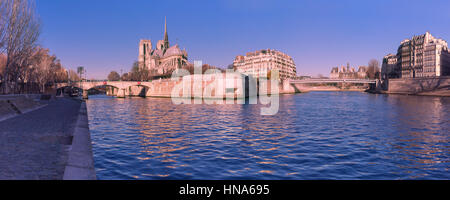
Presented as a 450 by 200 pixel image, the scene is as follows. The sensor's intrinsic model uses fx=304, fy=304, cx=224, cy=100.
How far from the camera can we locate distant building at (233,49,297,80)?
155225mm

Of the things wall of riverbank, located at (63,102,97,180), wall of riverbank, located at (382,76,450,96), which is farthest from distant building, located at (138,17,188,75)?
wall of riverbank, located at (63,102,97,180)

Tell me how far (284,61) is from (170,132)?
158573 millimetres

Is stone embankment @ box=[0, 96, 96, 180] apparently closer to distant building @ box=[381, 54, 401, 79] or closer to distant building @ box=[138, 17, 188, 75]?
distant building @ box=[138, 17, 188, 75]

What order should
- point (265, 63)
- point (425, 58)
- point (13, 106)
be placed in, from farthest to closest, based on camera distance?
point (265, 63) < point (425, 58) < point (13, 106)

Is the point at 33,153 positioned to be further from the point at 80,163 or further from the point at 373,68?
the point at 373,68

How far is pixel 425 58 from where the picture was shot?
99.0 m

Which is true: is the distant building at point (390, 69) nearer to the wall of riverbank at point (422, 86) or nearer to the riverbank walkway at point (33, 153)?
the wall of riverbank at point (422, 86)

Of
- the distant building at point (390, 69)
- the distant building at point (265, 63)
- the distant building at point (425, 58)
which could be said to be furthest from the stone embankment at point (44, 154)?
the distant building at point (265, 63)

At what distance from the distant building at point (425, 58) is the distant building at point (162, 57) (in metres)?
90.8

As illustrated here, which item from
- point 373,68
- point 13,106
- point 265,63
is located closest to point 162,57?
point 265,63

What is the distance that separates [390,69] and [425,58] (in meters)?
46.3
